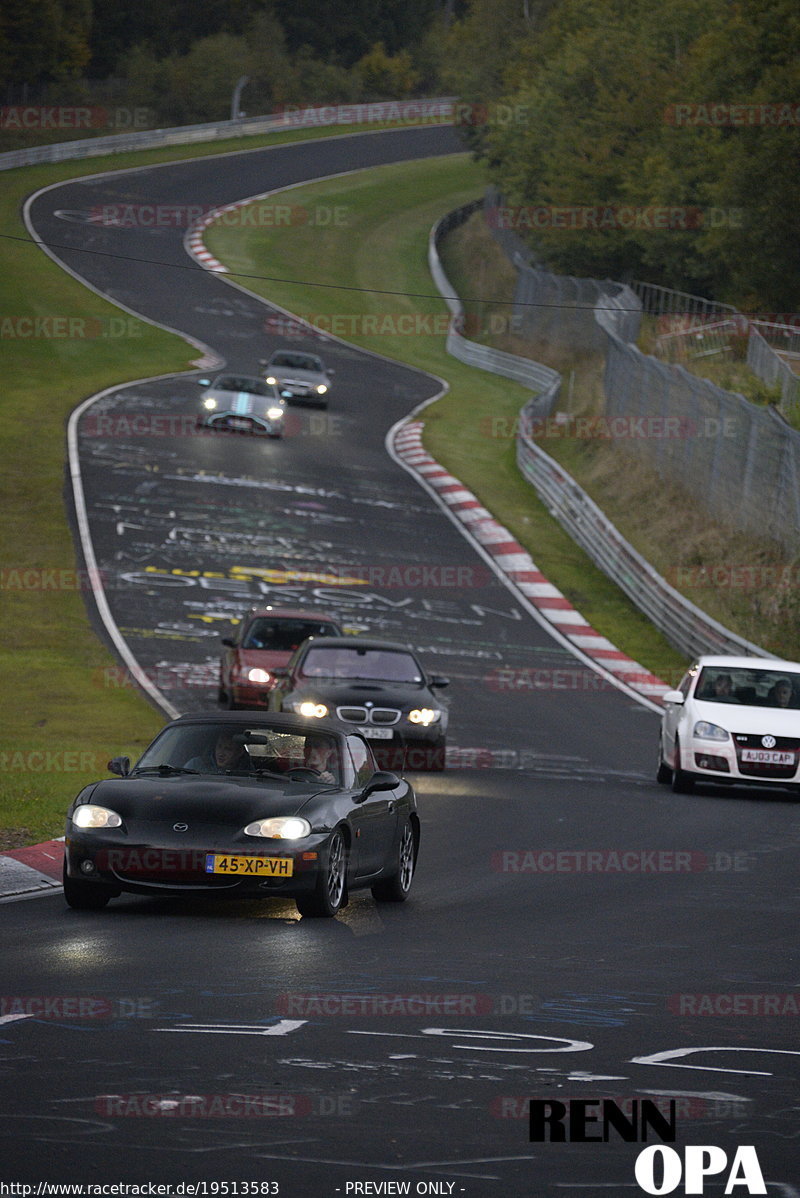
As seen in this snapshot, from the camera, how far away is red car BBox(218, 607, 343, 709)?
899 inches

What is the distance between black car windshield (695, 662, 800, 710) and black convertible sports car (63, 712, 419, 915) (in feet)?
28.8

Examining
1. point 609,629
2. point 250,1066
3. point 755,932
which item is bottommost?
point 609,629

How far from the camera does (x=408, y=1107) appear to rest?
6.32m

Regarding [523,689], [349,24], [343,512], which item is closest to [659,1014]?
[523,689]

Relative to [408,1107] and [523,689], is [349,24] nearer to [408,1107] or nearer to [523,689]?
[523,689]

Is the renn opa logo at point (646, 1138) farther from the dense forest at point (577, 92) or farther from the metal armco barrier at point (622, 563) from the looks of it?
the dense forest at point (577, 92)

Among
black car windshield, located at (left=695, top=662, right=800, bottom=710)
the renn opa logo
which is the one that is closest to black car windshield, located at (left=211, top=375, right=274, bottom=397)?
black car windshield, located at (left=695, top=662, right=800, bottom=710)

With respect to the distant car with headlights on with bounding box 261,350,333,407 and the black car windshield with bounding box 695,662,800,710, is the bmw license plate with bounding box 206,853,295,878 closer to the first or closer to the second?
the black car windshield with bounding box 695,662,800,710

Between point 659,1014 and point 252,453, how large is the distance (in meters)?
36.5

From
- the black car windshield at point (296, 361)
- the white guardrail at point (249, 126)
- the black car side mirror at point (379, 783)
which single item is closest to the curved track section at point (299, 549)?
the black car windshield at point (296, 361)

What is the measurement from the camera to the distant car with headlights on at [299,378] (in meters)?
49.9

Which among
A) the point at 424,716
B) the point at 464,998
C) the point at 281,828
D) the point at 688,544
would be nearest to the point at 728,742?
the point at 424,716

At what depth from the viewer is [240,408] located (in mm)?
45375

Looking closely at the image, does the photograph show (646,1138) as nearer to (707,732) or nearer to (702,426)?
(707,732)
